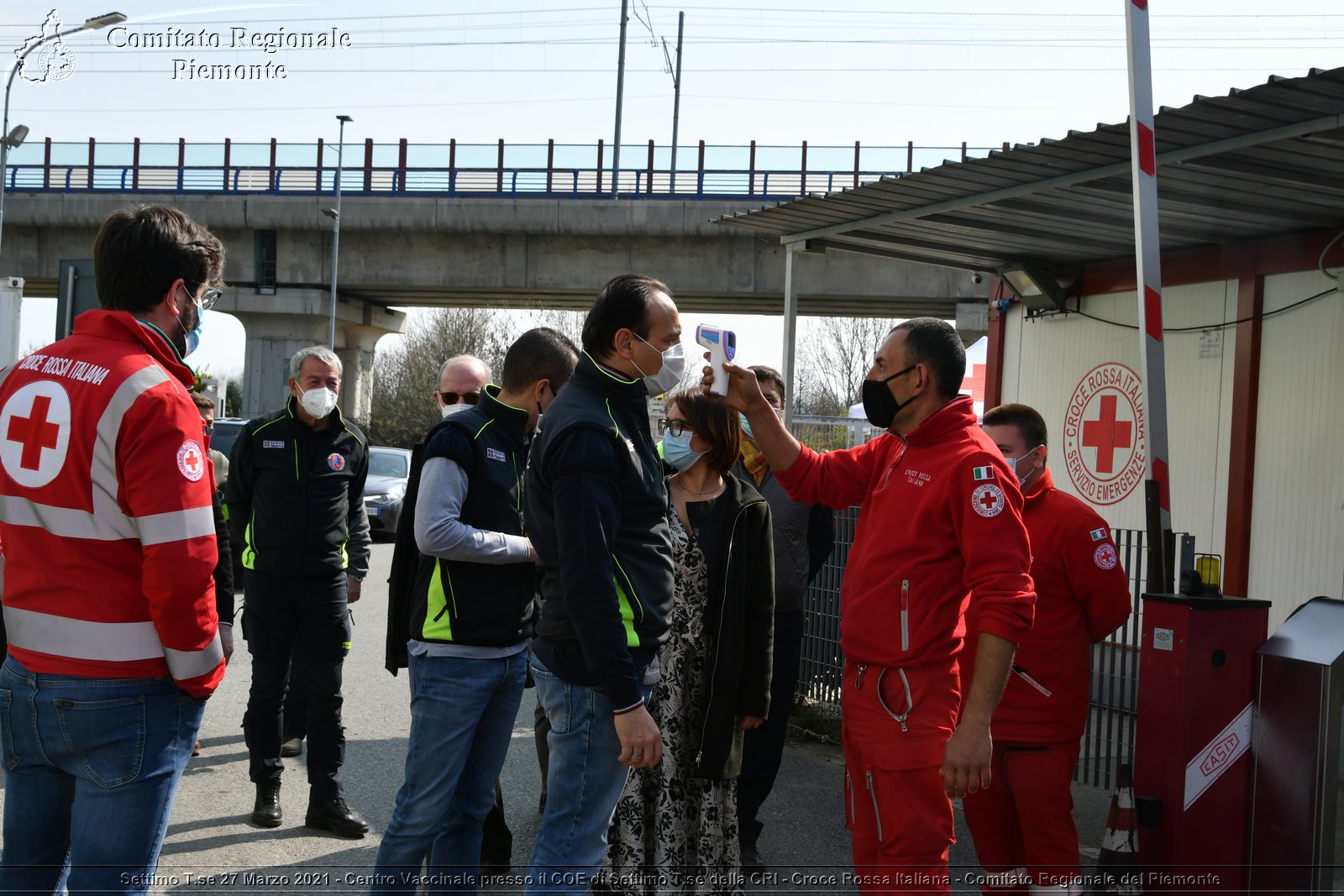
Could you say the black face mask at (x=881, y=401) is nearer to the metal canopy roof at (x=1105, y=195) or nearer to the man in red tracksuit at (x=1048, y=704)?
the man in red tracksuit at (x=1048, y=704)

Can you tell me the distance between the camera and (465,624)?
3662mm

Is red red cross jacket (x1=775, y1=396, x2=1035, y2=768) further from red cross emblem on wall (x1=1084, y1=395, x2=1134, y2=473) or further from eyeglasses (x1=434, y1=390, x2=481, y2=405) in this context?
red cross emblem on wall (x1=1084, y1=395, x2=1134, y2=473)

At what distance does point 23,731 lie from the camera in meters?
2.56

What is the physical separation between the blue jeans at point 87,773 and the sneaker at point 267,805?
2521mm

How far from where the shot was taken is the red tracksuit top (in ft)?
13.0

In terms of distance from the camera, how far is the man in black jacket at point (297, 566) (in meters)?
5.12

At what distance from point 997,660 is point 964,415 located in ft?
2.46

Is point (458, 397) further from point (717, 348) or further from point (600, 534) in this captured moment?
point (600, 534)

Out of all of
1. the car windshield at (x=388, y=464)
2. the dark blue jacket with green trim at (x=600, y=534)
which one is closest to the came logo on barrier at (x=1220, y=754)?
the dark blue jacket with green trim at (x=600, y=534)

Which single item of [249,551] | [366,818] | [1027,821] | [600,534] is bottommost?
[366,818]

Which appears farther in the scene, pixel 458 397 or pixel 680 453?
pixel 458 397

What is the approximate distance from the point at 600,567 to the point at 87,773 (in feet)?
4.10

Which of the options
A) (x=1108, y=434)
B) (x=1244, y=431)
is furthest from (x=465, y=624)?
(x=1108, y=434)

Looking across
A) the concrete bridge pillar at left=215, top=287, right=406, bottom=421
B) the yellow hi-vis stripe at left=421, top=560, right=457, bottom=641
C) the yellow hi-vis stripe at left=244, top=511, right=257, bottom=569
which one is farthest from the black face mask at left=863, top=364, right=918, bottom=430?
the concrete bridge pillar at left=215, top=287, right=406, bottom=421
